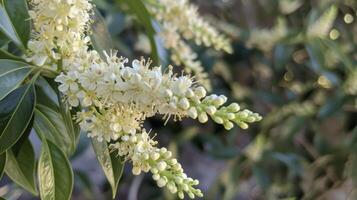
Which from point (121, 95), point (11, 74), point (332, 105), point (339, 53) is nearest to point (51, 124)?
point (11, 74)

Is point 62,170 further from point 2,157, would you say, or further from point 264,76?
point 264,76

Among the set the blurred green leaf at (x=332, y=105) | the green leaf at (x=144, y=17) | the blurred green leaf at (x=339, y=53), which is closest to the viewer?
the green leaf at (x=144, y=17)

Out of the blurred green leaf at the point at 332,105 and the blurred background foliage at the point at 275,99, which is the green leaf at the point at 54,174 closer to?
the blurred background foliage at the point at 275,99

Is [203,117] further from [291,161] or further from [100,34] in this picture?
[291,161]

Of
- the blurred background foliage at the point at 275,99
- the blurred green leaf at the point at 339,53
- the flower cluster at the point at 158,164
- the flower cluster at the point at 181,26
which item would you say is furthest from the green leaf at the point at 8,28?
the blurred green leaf at the point at 339,53

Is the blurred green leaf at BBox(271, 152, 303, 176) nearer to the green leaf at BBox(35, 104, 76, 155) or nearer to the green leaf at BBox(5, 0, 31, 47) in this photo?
the green leaf at BBox(35, 104, 76, 155)

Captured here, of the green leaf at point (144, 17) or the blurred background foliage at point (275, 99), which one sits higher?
the blurred background foliage at point (275, 99)
